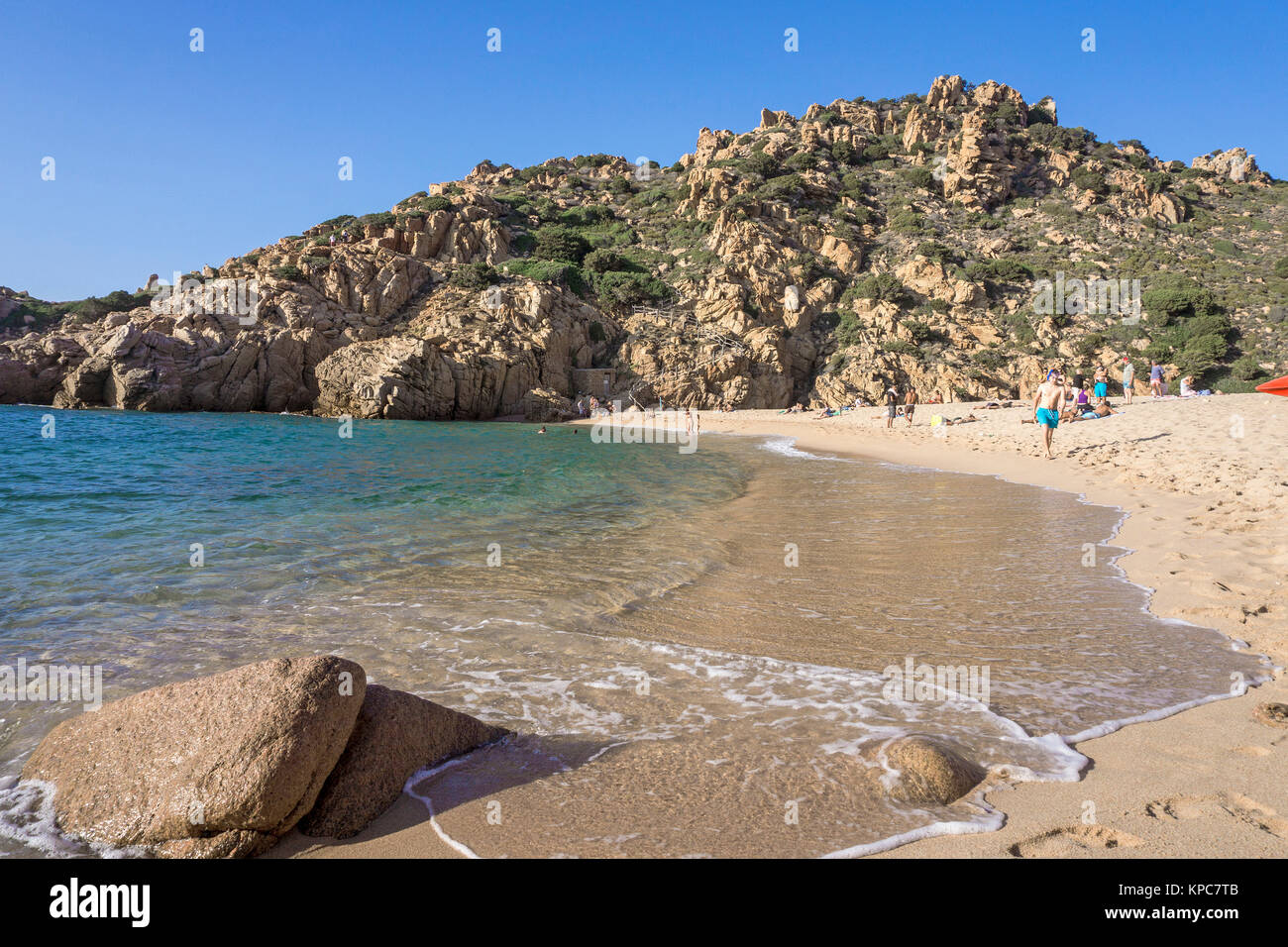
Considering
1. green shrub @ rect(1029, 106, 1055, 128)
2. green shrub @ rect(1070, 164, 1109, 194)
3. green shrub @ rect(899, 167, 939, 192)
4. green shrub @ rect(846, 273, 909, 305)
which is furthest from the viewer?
green shrub @ rect(1029, 106, 1055, 128)

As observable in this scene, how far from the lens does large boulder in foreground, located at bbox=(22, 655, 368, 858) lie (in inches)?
102

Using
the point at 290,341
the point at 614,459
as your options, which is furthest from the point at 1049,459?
the point at 290,341

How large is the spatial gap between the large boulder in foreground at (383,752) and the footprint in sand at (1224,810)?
3.17 m

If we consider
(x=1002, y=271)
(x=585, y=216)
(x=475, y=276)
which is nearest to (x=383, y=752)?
(x=475, y=276)

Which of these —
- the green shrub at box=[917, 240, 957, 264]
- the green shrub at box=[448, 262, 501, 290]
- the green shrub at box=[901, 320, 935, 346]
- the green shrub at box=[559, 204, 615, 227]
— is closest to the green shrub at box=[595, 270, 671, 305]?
the green shrub at box=[448, 262, 501, 290]

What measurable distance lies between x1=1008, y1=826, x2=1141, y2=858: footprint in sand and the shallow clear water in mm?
188

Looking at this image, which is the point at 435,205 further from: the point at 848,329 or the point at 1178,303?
the point at 1178,303

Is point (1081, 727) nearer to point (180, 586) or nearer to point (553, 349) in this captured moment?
point (180, 586)

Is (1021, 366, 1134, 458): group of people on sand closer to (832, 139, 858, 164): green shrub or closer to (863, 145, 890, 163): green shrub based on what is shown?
(832, 139, 858, 164): green shrub

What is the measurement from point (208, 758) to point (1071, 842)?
3634 mm

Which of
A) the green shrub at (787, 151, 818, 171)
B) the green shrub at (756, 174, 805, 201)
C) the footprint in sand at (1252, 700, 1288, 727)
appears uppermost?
the green shrub at (787, 151, 818, 171)

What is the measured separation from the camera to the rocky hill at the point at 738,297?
36844 mm

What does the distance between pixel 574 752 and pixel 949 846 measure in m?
1.82

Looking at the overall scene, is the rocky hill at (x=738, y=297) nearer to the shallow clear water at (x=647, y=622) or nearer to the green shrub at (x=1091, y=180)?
the green shrub at (x=1091, y=180)
